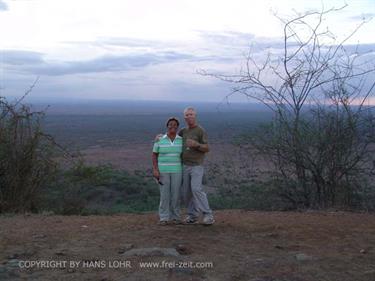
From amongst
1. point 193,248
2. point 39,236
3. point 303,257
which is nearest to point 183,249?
point 193,248

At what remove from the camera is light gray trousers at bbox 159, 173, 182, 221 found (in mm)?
7867

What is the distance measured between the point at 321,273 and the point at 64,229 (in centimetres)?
381

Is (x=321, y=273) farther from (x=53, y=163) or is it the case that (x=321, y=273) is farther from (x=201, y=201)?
(x=53, y=163)

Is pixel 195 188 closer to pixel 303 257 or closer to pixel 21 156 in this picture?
pixel 303 257

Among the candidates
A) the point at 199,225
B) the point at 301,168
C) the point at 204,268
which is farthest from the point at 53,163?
the point at 204,268

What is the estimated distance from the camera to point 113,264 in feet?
19.6

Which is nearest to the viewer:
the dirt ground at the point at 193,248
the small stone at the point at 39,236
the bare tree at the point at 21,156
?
the dirt ground at the point at 193,248

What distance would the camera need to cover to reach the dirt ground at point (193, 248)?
5707 millimetres

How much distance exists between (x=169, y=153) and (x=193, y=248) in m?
1.72

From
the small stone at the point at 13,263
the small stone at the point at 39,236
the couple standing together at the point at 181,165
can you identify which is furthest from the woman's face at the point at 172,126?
the small stone at the point at 13,263

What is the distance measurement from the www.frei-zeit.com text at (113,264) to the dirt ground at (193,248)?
1 cm

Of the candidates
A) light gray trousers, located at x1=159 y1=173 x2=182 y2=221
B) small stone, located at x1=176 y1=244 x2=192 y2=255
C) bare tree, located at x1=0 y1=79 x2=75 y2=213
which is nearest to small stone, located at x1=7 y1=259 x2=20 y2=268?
small stone, located at x1=176 y1=244 x2=192 y2=255

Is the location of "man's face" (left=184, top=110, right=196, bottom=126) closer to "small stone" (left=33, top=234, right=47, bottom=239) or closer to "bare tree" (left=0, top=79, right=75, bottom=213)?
"small stone" (left=33, top=234, right=47, bottom=239)

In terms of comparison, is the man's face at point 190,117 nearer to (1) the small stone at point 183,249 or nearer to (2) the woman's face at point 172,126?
(2) the woman's face at point 172,126
